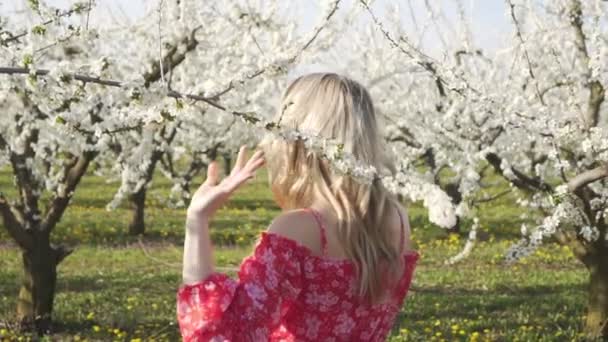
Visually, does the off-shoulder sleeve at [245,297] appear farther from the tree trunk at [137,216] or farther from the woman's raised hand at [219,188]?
the tree trunk at [137,216]

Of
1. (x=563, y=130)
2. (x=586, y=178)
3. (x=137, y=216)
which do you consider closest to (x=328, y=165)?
(x=586, y=178)

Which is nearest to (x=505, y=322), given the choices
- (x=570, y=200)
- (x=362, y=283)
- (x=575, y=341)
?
(x=575, y=341)

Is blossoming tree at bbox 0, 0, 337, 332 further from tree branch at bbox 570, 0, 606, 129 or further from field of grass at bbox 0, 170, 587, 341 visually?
Result: tree branch at bbox 570, 0, 606, 129

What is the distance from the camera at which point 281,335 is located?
238cm

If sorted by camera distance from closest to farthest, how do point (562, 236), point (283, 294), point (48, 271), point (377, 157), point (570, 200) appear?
1. point (283, 294)
2. point (377, 157)
3. point (570, 200)
4. point (562, 236)
5. point (48, 271)

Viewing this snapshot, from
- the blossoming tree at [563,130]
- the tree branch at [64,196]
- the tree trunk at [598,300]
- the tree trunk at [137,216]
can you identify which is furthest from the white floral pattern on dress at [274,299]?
the tree trunk at [137,216]

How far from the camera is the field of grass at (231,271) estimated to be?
756 cm

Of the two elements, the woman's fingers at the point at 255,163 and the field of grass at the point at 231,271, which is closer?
the woman's fingers at the point at 255,163

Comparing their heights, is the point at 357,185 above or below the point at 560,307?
above

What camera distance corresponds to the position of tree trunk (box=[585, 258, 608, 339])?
6.90 m

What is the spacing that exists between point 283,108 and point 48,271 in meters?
5.55

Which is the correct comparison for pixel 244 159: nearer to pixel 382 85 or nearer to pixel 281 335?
pixel 281 335

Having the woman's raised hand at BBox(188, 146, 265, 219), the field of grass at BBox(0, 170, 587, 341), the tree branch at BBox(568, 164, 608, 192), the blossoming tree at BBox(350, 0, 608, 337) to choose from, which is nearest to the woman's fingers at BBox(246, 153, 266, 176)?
the woman's raised hand at BBox(188, 146, 265, 219)

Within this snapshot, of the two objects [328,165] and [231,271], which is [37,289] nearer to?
[231,271]
